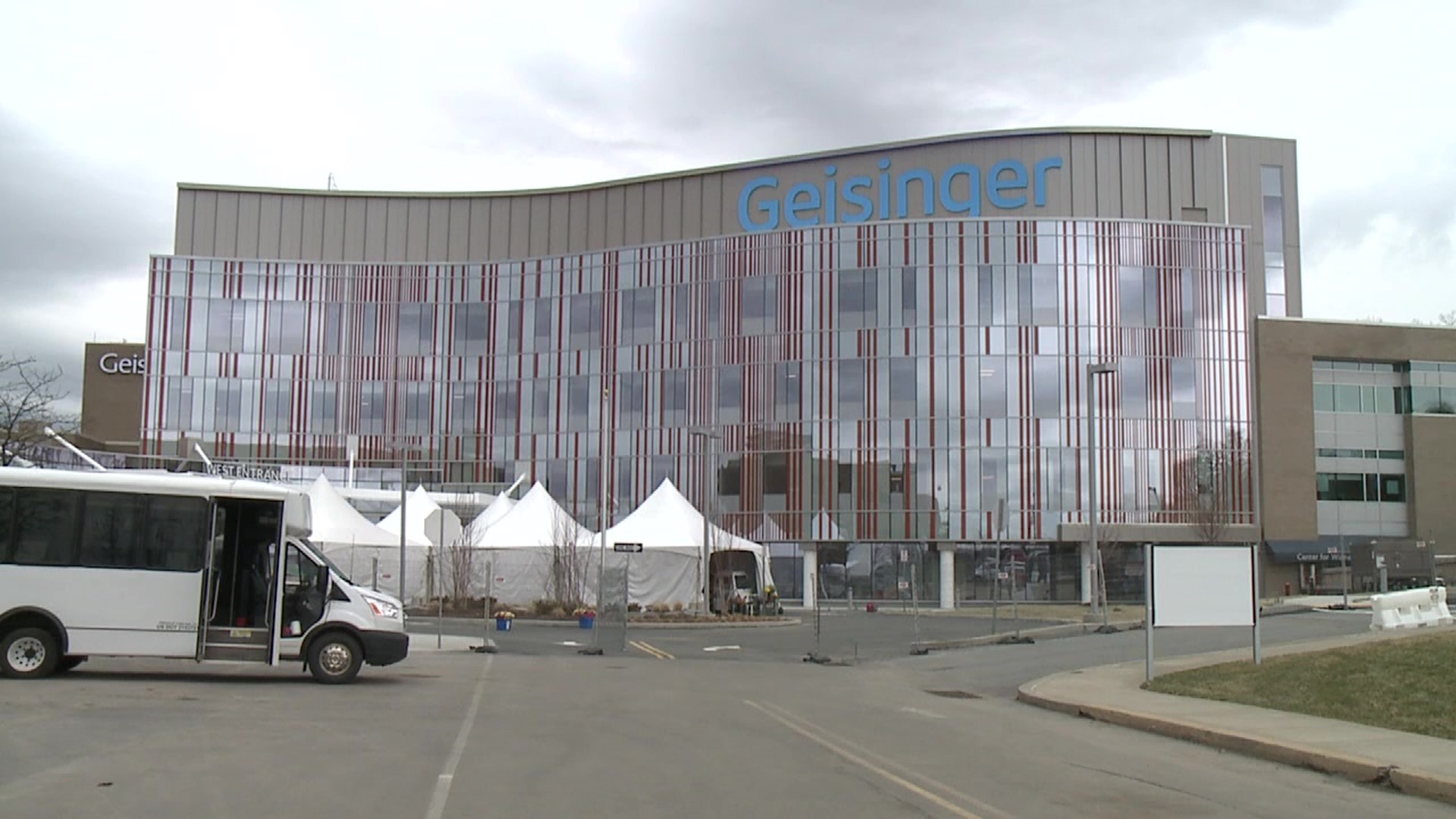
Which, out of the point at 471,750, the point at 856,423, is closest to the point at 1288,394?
the point at 856,423

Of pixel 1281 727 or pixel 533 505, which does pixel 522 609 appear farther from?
pixel 1281 727

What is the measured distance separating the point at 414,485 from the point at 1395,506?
53657 mm

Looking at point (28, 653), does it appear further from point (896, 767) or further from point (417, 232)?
point (417, 232)

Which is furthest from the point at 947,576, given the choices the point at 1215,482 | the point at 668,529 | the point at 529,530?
the point at 529,530

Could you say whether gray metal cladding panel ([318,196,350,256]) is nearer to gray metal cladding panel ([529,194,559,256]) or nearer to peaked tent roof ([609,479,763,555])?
gray metal cladding panel ([529,194,559,256])

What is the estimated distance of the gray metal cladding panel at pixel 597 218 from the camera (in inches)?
2940

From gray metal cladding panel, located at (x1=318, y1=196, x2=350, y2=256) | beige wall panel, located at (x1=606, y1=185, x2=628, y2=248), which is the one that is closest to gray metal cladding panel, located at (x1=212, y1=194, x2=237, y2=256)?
gray metal cladding panel, located at (x1=318, y1=196, x2=350, y2=256)

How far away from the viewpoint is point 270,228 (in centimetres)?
7775

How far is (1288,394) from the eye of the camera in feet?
221

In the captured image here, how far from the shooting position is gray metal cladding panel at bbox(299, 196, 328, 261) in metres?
77.7

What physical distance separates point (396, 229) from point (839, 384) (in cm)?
2865

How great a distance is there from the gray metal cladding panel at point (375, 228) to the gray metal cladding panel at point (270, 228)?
5.05m

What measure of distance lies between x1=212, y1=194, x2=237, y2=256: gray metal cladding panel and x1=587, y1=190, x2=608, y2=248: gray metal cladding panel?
20.9 metres

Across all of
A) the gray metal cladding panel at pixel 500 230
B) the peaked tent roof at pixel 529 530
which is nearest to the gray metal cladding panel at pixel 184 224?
the gray metal cladding panel at pixel 500 230
